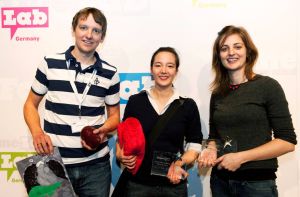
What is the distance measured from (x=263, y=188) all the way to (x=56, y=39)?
176 centimetres

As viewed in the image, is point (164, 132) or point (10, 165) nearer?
point (164, 132)

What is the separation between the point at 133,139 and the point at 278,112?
73 centimetres

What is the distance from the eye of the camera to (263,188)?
1529mm

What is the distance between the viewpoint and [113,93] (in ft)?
6.16

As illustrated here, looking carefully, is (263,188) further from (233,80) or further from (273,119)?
(233,80)

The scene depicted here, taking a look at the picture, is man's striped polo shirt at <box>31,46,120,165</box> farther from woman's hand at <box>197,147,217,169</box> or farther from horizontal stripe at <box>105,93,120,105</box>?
woman's hand at <box>197,147,217,169</box>

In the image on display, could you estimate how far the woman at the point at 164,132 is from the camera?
1672mm

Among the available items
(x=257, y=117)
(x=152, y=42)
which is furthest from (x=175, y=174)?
(x=152, y=42)

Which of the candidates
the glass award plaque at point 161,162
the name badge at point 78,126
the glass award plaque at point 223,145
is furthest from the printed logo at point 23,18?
the glass award plaque at point 223,145

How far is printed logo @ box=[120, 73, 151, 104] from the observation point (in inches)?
91.6

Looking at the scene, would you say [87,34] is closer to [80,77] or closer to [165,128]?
[80,77]

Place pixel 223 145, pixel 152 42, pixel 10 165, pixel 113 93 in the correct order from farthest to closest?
pixel 10 165 → pixel 152 42 → pixel 113 93 → pixel 223 145

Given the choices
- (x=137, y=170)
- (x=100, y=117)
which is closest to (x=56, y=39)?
(x=100, y=117)

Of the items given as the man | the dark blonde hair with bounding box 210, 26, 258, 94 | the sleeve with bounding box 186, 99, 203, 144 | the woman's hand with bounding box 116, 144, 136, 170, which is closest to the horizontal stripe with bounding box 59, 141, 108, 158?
the man
